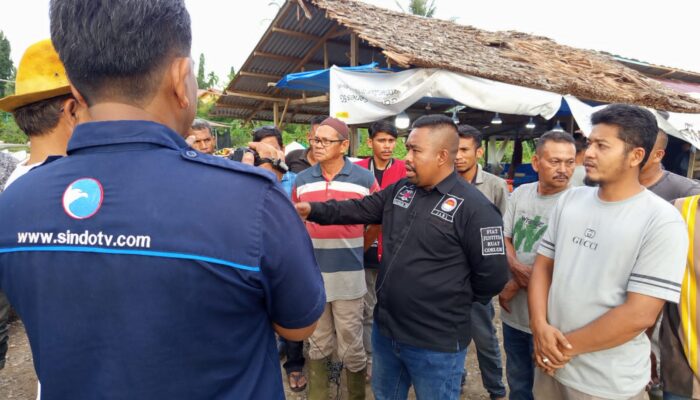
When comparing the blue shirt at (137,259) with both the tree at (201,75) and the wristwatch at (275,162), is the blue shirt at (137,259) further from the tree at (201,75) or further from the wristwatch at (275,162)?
the tree at (201,75)

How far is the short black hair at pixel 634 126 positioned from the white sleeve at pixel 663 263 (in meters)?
0.34

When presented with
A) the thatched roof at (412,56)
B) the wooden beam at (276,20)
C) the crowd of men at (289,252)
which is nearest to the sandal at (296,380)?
the crowd of men at (289,252)

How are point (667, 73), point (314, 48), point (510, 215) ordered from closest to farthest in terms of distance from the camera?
1. point (510, 215)
2. point (314, 48)
3. point (667, 73)

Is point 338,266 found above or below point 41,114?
below

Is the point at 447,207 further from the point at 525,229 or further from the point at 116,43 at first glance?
the point at 116,43

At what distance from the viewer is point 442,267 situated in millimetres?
1928

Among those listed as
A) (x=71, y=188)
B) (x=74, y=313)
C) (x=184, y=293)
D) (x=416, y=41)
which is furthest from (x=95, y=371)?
(x=416, y=41)

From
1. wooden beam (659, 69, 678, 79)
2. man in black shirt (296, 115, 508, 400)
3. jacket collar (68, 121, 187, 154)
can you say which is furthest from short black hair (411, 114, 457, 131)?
wooden beam (659, 69, 678, 79)

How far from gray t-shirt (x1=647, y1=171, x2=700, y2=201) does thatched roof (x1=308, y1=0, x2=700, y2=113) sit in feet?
10.4

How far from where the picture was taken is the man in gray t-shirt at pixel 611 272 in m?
1.49

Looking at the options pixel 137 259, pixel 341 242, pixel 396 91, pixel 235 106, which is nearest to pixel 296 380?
pixel 341 242

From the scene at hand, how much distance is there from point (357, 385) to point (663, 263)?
6.61 feet

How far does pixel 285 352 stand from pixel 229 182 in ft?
10.3

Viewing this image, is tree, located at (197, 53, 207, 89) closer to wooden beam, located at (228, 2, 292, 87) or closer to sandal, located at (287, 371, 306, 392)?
wooden beam, located at (228, 2, 292, 87)
